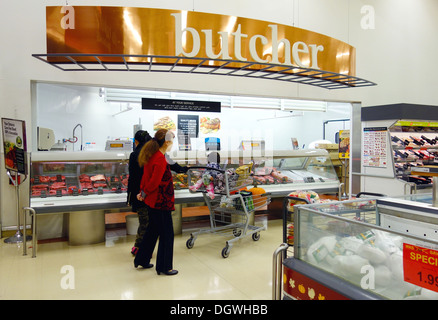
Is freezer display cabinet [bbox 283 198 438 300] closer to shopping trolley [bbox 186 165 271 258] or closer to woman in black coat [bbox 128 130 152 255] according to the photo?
shopping trolley [bbox 186 165 271 258]

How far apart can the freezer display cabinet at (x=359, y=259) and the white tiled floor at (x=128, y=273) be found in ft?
4.18

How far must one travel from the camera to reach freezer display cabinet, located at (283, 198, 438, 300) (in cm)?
174

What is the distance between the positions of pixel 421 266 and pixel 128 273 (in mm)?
3180

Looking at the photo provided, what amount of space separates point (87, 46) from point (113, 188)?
2169mm

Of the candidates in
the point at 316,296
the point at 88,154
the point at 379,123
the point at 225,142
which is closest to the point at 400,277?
the point at 316,296

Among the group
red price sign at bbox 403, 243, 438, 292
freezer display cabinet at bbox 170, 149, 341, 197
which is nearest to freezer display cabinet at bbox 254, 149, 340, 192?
freezer display cabinet at bbox 170, 149, 341, 197

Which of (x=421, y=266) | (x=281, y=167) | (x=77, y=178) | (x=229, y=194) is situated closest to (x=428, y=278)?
(x=421, y=266)

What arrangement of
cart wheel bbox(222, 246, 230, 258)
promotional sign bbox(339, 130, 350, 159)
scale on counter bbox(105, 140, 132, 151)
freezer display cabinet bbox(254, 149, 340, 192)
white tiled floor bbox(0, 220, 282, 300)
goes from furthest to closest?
promotional sign bbox(339, 130, 350, 159) < freezer display cabinet bbox(254, 149, 340, 192) < scale on counter bbox(105, 140, 132, 151) < cart wheel bbox(222, 246, 230, 258) < white tiled floor bbox(0, 220, 282, 300)

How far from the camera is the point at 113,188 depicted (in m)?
5.26

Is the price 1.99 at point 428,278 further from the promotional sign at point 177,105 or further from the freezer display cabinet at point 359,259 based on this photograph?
the promotional sign at point 177,105

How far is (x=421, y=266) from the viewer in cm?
172

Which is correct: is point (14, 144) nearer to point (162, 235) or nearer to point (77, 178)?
point (77, 178)

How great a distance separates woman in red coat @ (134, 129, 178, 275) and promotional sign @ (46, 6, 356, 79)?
1136mm

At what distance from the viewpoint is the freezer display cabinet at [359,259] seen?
174cm
